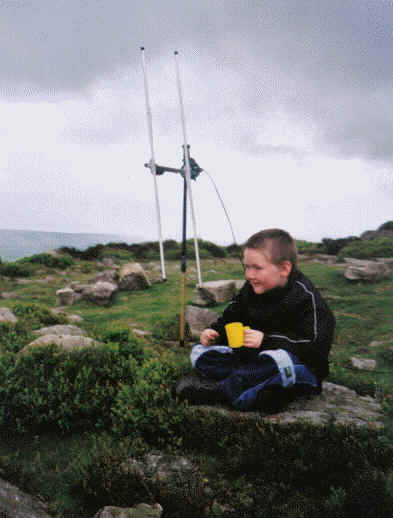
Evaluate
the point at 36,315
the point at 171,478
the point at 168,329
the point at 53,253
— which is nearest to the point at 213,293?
the point at 168,329

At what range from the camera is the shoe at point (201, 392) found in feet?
13.2

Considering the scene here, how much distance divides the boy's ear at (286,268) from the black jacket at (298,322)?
9 centimetres

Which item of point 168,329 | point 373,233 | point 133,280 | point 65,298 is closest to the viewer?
point 168,329

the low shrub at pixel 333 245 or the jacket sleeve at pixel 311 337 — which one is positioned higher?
the low shrub at pixel 333 245

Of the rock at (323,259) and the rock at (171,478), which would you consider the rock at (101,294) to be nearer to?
the rock at (171,478)

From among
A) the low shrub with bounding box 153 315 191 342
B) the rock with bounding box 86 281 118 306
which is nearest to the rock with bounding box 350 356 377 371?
the low shrub with bounding box 153 315 191 342

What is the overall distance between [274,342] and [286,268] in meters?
0.91

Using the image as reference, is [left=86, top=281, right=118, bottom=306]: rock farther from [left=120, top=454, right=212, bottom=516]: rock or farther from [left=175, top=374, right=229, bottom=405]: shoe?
[left=120, top=454, right=212, bottom=516]: rock

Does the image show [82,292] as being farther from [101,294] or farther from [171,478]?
[171,478]

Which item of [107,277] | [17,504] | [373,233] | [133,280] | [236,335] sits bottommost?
[17,504]

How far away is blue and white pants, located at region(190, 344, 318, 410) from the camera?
11.8 ft

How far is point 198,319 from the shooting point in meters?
8.53

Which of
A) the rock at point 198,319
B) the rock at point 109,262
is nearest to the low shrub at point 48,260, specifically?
the rock at point 109,262

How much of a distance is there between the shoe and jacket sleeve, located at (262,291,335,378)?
2.70 ft
